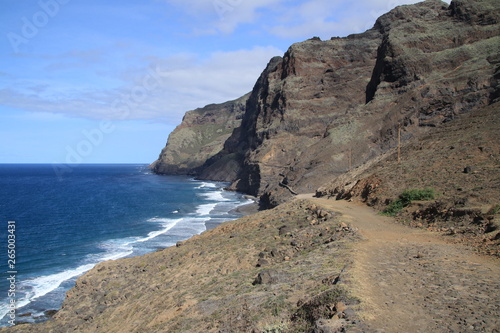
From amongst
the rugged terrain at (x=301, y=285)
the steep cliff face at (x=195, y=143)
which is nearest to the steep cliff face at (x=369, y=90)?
the rugged terrain at (x=301, y=285)

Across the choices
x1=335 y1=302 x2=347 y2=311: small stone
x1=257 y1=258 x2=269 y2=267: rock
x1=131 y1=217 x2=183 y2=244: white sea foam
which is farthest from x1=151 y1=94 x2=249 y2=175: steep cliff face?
x1=335 y1=302 x2=347 y2=311: small stone

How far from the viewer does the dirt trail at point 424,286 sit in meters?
6.64

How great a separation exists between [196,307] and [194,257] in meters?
6.91

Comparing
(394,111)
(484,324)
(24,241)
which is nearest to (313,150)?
(394,111)

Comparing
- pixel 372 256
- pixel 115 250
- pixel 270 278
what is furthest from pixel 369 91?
pixel 270 278

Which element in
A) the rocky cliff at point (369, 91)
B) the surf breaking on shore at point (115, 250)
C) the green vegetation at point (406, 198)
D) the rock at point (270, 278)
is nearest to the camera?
the rock at point (270, 278)

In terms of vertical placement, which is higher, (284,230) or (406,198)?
(406,198)

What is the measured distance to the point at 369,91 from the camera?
64.1 m

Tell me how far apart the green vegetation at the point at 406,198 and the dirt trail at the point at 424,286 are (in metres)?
5.63

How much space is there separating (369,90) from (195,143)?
423ft

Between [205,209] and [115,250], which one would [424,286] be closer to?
[115,250]

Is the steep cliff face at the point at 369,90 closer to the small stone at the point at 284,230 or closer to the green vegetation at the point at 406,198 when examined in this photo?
the green vegetation at the point at 406,198

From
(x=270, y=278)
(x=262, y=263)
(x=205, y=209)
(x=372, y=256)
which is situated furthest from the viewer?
(x=205, y=209)

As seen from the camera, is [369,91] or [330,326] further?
[369,91]
